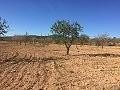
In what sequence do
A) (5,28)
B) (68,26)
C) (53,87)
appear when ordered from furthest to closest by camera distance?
(68,26) → (5,28) → (53,87)

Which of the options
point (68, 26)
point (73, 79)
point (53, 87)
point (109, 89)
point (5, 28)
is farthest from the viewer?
point (68, 26)

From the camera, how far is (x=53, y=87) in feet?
52.3

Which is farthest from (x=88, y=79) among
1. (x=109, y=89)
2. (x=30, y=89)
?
(x=30, y=89)

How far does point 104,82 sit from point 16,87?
6083 mm

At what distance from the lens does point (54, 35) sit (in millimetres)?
47938

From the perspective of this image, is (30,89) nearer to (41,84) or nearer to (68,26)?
(41,84)

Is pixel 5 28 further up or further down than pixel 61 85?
further up

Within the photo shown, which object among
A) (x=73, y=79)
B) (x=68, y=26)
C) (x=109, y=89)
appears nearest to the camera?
(x=109, y=89)

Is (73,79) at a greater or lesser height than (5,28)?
lesser

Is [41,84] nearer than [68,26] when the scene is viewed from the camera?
Yes

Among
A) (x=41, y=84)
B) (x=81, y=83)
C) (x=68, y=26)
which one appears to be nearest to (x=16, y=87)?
(x=41, y=84)

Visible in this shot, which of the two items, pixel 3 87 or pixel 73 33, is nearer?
pixel 3 87

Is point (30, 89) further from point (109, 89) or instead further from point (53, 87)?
point (109, 89)

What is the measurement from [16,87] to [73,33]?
106ft
